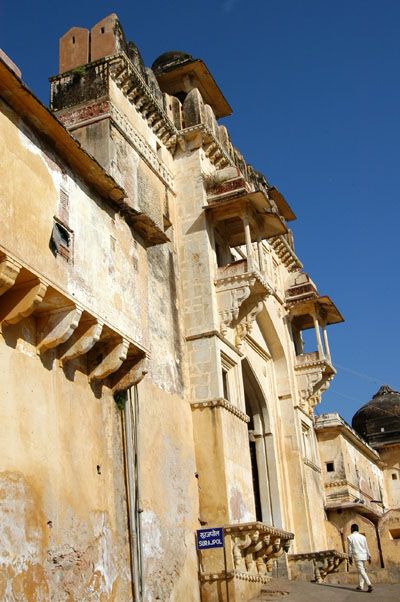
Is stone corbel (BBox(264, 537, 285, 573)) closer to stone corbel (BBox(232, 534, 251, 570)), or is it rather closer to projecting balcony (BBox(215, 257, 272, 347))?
stone corbel (BBox(232, 534, 251, 570))

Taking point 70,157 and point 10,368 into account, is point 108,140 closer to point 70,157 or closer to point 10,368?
point 70,157

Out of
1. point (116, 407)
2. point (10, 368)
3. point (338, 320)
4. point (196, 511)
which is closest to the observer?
point (10, 368)

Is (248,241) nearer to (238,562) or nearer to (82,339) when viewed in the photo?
(238,562)

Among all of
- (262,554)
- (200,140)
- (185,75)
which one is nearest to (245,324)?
(200,140)

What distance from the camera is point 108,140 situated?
15297 mm

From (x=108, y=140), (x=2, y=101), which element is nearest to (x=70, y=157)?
(x=2, y=101)

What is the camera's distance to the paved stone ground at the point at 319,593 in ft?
49.6

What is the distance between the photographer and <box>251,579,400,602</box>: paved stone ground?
15133 mm

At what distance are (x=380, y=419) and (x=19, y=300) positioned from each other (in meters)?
29.6

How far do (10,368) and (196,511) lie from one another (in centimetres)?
636

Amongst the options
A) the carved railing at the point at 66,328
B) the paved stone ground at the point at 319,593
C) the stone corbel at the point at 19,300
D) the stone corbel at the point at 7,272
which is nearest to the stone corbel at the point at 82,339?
the carved railing at the point at 66,328

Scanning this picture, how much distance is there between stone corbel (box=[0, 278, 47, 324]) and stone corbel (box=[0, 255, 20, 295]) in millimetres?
372

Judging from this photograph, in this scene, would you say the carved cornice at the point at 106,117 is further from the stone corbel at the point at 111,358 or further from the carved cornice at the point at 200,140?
the stone corbel at the point at 111,358

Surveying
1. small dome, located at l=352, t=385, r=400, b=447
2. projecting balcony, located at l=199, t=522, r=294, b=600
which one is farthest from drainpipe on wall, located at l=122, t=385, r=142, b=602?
small dome, located at l=352, t=385, r=400, b=447
